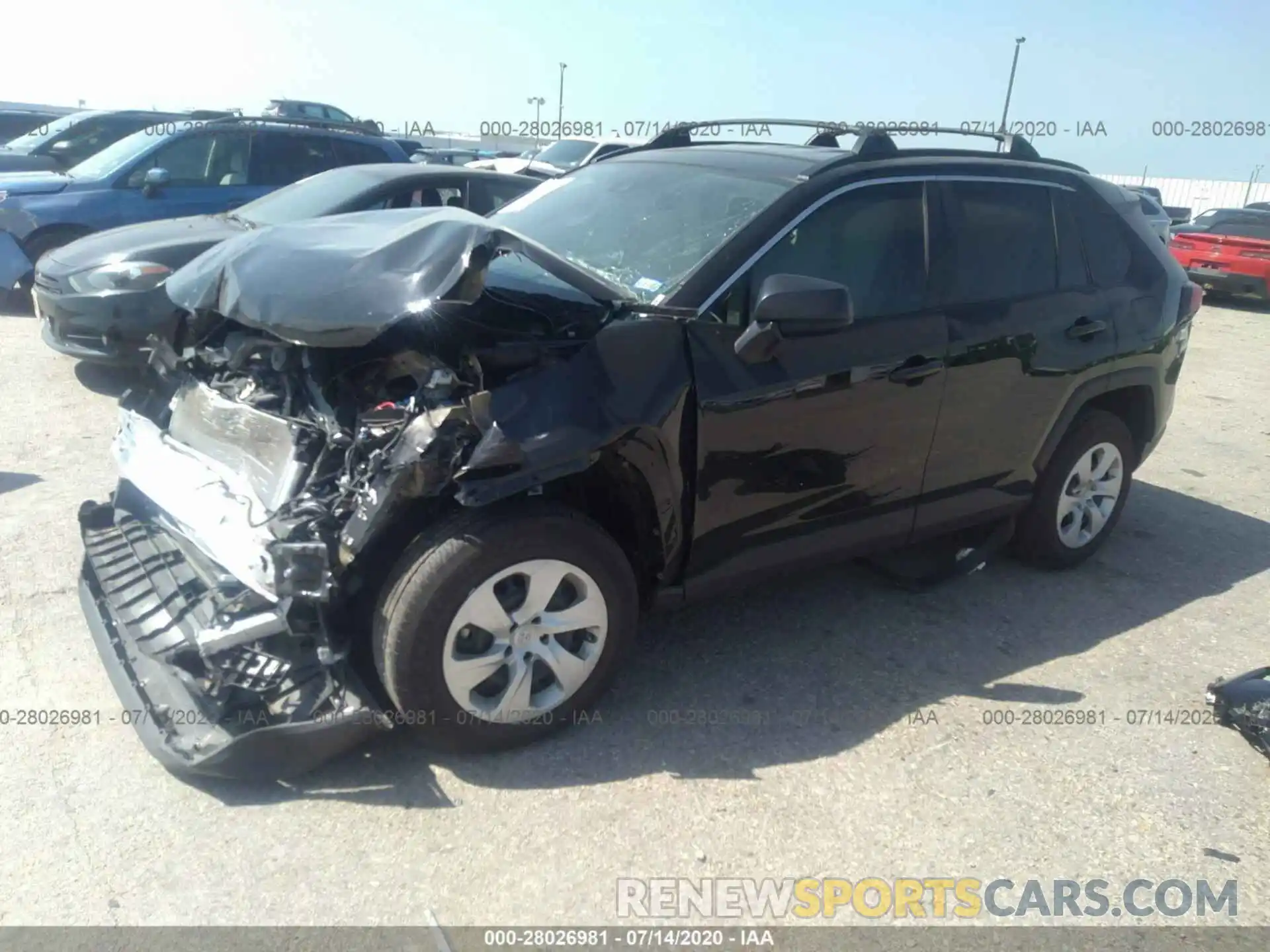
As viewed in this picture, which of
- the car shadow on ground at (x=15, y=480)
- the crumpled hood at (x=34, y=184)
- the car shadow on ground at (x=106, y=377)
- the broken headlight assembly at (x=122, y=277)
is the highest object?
the crumpled hood at (x=34, y=184)

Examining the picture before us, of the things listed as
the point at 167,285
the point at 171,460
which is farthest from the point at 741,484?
the point at 167,285

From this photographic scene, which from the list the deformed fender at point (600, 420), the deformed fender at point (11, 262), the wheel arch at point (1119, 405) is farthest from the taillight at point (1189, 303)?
the deformed fender at point (11, 262)

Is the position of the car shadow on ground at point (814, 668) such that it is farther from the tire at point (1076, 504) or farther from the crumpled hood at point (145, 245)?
the crumpled hood at point (145, 245)

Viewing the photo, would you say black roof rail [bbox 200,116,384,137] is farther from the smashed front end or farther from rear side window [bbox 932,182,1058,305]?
rear side window [bbox 932,182,1058,305]

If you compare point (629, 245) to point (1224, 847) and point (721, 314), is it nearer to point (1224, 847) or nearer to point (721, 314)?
point (721, 314)

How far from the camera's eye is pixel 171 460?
3607mm

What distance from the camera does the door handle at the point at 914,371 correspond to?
12.3 ft

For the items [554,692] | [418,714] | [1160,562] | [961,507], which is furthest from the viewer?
[1160,562]

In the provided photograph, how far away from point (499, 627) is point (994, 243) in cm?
268

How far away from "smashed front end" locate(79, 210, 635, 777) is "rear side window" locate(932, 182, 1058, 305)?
5.26 feet

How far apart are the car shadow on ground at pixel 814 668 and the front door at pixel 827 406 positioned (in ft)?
1.39

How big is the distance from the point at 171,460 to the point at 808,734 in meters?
2.51

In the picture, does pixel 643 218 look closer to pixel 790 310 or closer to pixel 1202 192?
pixel 790 310

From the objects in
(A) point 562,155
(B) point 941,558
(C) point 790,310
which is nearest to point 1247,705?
(B) point 941,558
